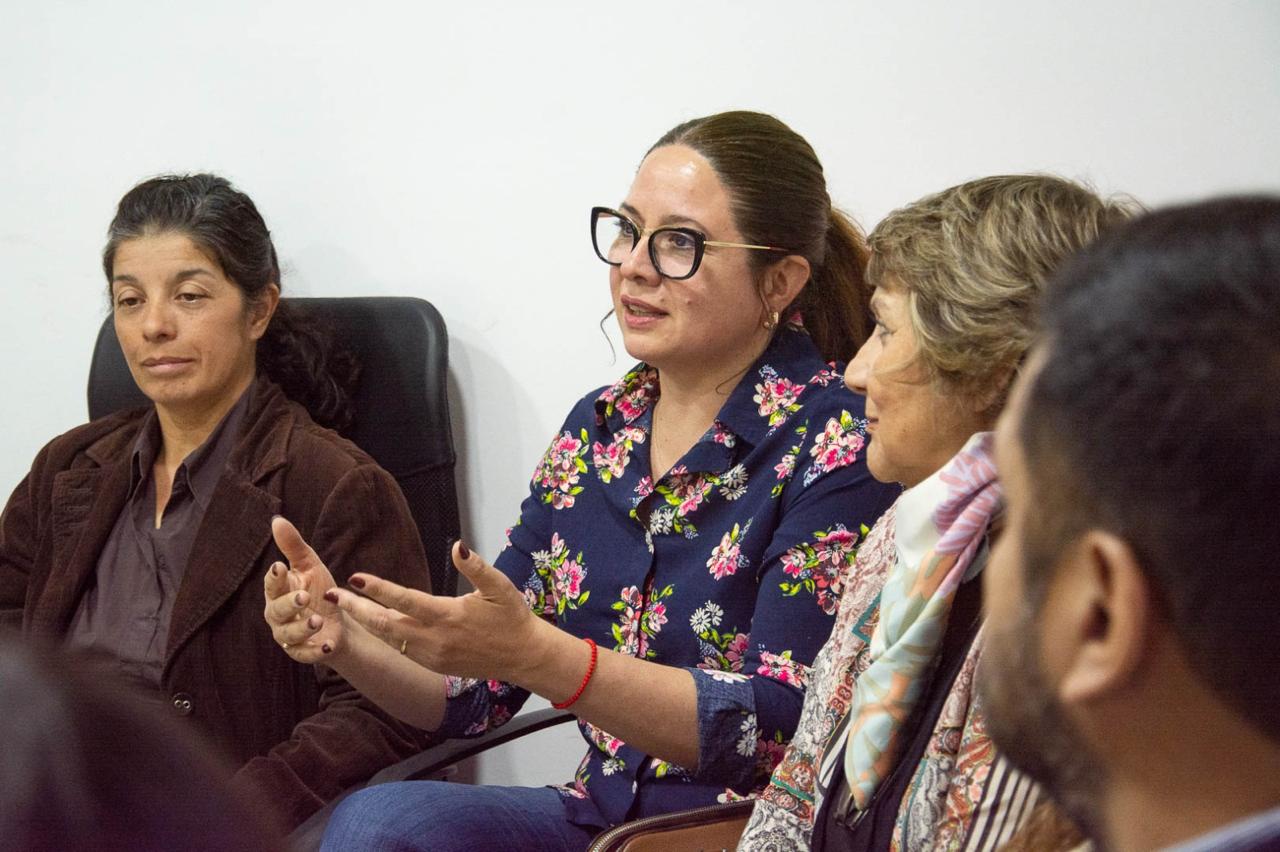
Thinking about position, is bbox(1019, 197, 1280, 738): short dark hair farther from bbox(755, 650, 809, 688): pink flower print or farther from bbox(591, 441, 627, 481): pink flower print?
bbox(591, 441, 627, 481): pink flower print

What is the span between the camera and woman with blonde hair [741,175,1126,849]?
1267mm

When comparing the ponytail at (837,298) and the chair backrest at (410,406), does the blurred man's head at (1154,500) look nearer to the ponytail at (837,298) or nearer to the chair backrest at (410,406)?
the ponytail at (837,298)

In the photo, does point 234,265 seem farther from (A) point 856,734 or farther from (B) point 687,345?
(A) point 856,734

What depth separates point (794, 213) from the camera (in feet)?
6.10

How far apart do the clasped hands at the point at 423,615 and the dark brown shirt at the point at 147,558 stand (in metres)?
0.52

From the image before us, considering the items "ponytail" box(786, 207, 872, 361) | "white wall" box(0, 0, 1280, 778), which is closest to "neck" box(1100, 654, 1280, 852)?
"ponytail" box(786, 207, 872, 361)

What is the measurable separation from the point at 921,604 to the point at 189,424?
4.48 feet

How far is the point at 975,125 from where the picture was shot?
6.79 ft

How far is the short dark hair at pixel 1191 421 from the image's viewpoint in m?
0.61

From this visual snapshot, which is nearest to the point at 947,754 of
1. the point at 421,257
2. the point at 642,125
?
the point at 642,125

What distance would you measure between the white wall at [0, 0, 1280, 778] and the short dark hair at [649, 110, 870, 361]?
0.25 meters

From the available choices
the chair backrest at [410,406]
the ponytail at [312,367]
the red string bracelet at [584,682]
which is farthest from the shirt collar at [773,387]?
the ponytail at [312,367]

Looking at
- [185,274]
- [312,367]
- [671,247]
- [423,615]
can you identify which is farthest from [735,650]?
[185,274]

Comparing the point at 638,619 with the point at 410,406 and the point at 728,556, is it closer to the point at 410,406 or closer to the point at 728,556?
the point at 728,556
